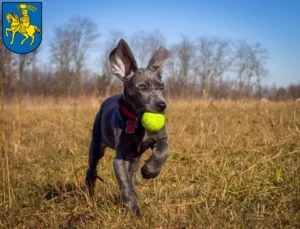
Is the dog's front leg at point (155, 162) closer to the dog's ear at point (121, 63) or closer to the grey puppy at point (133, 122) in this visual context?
the grey puppy at point (133, 122)

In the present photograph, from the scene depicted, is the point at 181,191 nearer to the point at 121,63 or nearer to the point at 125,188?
the point at 125,188

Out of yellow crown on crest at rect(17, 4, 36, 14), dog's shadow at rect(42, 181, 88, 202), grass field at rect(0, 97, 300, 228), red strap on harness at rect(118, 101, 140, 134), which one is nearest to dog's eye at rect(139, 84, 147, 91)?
red strap on harness at rect(118, 101, 140, 134)

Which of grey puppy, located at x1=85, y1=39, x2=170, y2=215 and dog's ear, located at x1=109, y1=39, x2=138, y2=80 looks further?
dog's ear, located at x1=109, y1=39, x2=138, y2=80

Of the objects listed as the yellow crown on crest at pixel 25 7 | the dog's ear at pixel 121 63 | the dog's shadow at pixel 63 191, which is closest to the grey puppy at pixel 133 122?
the dog's ear at pixel 121 63

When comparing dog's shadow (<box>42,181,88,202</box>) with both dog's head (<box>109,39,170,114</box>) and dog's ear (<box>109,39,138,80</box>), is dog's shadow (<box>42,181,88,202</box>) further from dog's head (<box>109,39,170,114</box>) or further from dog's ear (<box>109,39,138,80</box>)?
dog's ear (<box>109,39,138,80</box>)

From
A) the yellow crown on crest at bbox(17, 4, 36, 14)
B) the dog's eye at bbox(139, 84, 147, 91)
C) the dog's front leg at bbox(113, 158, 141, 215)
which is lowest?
the dog's front leg at bbox(113, 158, 141, 215)

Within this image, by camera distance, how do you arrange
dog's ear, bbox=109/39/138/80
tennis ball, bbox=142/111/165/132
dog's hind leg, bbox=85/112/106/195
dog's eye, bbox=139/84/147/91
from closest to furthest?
tennis ball, bbox=142/111/165/132 < dog's eye, bbox=139/84/147/91 < dog's ear, bbox=109/39/138/80 < dog's hind leg, bbox=85/112/106/195

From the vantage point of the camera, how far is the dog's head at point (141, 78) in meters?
2.81

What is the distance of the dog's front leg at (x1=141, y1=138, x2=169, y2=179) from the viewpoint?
2.70 meters

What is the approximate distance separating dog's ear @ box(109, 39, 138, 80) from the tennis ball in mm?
684

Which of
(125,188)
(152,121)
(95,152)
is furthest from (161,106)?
(95,152)

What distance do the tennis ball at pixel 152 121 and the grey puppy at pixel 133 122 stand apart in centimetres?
6

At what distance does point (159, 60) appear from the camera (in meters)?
3.35

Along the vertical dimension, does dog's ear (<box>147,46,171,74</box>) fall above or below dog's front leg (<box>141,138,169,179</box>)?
above
